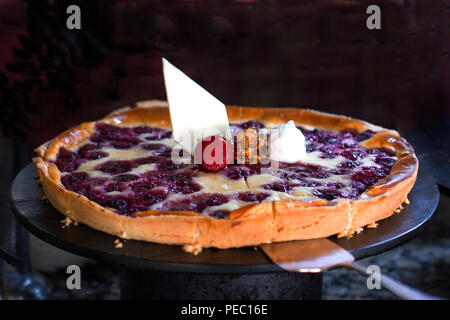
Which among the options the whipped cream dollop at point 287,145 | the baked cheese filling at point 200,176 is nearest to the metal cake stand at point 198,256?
the baked cheese filling at point 200,176

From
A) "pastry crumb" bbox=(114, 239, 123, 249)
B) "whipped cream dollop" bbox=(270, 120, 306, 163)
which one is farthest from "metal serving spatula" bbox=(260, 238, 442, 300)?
"whipped cream dollop" bbox=(270, 120, 306, 163)

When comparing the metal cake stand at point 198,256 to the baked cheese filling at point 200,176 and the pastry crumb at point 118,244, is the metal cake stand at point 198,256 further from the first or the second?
the baked cheese filling at point 200,176

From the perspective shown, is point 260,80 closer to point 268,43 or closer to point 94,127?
point 268,43

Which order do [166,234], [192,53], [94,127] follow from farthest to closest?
[192,53], [94,127], [166,234]

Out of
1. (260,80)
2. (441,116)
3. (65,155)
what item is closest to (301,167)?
(65,155)

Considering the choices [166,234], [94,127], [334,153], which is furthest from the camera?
[94,127]
